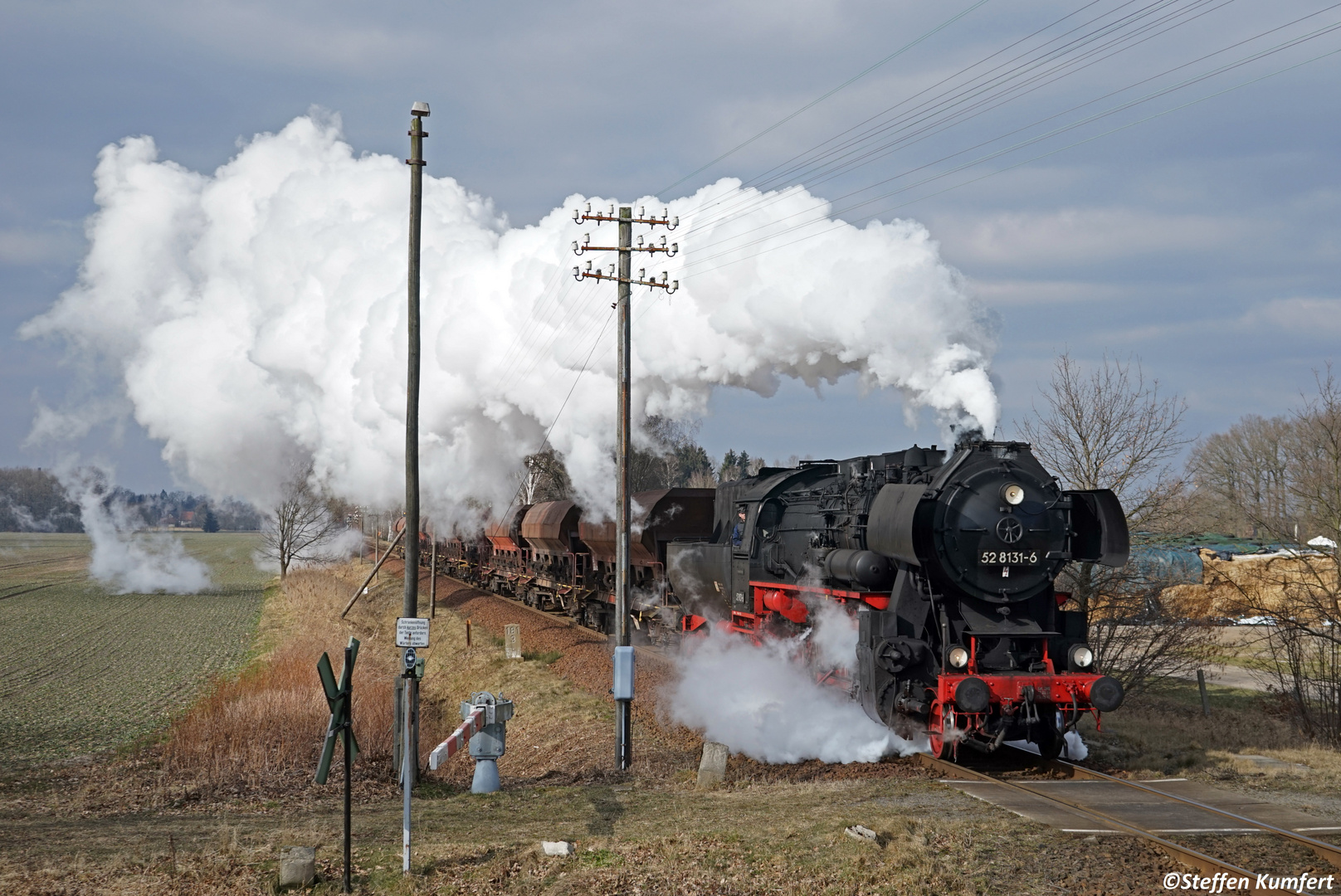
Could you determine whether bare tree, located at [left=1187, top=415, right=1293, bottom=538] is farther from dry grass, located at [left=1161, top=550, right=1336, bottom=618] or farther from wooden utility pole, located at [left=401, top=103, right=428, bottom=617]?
wooden utility pole, located at [left=401, top=103, right=428, bottom=617]

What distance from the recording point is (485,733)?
10719 mm

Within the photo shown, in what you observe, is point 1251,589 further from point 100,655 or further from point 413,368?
point 100,655

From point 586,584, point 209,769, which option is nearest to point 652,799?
point 209,769

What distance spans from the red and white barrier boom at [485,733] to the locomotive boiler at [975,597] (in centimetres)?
394

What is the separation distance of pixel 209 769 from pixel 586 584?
13.5 meters

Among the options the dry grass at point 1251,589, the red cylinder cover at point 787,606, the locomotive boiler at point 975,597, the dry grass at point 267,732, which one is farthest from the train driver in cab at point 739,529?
the dry grass at point 1251,589

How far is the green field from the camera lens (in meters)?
16.3

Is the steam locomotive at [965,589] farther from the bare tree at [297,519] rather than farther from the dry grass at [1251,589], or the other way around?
the bare tree at [297,519]

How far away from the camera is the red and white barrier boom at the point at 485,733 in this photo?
34.9ft

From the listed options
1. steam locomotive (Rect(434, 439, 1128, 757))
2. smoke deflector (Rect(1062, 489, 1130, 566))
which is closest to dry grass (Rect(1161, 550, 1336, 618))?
smoke deflector (Rect(1062, 489, 1130, 566))

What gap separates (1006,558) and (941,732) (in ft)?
6.36

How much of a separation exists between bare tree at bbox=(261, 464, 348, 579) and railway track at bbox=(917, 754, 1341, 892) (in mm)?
42830

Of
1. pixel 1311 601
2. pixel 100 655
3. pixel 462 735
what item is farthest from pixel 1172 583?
pixel 100 655

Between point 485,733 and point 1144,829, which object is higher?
point 485,733
